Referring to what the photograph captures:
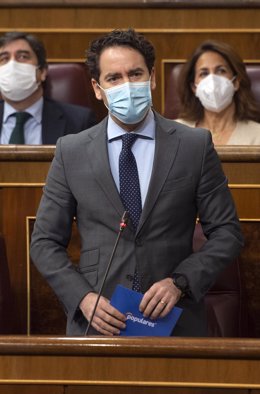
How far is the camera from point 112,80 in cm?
112

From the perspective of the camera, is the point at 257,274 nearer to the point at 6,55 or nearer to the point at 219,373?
the point at 219,373

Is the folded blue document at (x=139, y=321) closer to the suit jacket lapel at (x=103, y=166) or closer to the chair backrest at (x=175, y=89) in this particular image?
the suit jacket lapel at (x=103, y=166)

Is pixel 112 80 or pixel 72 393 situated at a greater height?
pixel 112 80

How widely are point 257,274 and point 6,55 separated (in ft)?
1.98

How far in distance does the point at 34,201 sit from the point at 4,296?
6.1 inches

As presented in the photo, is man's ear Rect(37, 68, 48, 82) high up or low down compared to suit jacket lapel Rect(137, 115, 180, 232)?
up

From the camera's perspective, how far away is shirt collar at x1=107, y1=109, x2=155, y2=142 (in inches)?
43.6

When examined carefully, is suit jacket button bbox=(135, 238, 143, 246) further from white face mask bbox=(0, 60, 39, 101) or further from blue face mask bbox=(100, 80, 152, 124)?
white face mask bbox=(0, 60, 39, 101)

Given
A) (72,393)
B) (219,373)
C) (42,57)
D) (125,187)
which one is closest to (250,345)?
(219,373)

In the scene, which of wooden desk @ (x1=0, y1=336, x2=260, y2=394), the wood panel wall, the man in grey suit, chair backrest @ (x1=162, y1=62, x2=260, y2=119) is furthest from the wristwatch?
the wood panel wall

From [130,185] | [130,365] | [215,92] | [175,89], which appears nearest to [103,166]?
[130,185]

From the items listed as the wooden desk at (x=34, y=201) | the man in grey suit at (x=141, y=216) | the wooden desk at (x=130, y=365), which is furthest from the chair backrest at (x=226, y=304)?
the wooden desk at (x=130, y=365)

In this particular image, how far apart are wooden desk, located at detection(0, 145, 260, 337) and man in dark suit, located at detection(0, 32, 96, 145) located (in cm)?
27

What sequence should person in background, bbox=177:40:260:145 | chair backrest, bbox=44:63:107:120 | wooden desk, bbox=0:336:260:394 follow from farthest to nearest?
chair backrest, bbox=44:63:107:120
person in background, bbox=177:40:260:145
wooden desk, bbox=0:336:260:394
